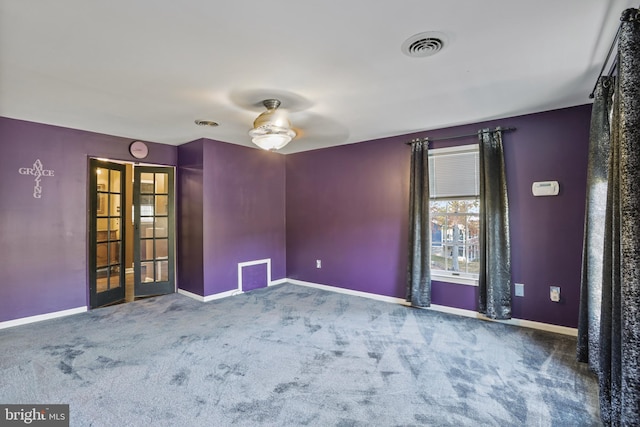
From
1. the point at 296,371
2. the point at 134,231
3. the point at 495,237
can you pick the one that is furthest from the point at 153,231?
the point at 495,237

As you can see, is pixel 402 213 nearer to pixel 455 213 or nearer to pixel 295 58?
pixel 455 213

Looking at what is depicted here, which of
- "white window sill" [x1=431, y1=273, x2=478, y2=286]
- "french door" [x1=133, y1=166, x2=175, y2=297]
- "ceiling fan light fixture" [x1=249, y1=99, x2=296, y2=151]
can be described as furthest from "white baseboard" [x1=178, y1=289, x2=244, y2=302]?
"white window sill" [x1=431, y1=273, x2=478, y2=286]

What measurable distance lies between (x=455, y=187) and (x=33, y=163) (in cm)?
505

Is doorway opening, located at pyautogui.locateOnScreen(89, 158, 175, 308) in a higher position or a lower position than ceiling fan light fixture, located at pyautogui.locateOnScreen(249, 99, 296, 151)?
lower

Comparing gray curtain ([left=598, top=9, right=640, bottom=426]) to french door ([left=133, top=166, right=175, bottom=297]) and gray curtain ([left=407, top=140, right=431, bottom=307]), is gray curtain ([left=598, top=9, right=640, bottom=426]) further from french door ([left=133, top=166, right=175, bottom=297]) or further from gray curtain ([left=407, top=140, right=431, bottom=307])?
french door ([left=133, top=166, right=175, bottom=297])

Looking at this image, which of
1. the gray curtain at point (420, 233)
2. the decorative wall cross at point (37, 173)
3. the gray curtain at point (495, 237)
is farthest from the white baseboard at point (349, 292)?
the decorative wall cross at point (37, 173)

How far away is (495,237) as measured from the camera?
11.5 ft

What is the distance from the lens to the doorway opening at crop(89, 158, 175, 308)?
422cm

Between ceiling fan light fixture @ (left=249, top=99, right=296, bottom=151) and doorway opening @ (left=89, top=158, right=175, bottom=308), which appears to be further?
doorway opening @ (left=89, top=158, right=175, bottom=308)

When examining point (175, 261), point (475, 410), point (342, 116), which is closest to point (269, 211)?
point (175, 261)

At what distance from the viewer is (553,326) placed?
10.9 ft

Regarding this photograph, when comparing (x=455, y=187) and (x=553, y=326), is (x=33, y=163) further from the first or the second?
(x=553, y=326)

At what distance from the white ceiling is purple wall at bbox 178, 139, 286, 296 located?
45.4 inches

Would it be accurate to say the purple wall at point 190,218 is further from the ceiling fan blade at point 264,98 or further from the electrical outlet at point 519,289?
the electrical outlet at point 519,289
